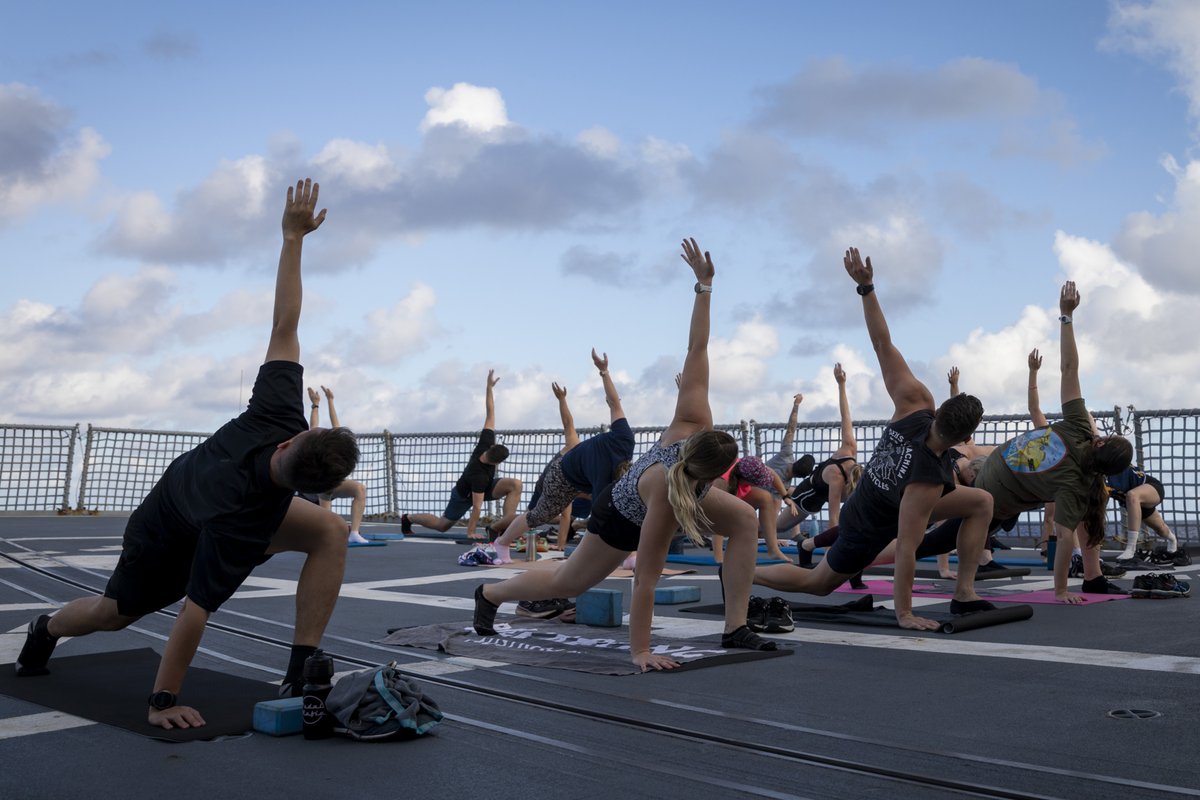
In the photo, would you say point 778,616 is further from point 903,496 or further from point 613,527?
point 613,527

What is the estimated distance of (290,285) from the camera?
4.16 metres

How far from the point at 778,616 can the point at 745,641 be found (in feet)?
2.84

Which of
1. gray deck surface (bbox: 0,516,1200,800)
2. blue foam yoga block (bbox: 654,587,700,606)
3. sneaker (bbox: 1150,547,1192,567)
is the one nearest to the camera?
gray deck surface (bbox: 0,516,1200,800)

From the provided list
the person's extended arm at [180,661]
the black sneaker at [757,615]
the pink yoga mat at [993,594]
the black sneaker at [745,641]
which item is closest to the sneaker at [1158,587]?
the pink yoga mat at [993,594]

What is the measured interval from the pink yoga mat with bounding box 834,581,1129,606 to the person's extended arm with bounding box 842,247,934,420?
162 centimetres

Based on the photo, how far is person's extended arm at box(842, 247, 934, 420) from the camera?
20.8 feet

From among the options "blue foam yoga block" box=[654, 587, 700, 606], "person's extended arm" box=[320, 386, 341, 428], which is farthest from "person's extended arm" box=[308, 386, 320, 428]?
"blue foam yoga block" box=[654, 587, 700, 606]

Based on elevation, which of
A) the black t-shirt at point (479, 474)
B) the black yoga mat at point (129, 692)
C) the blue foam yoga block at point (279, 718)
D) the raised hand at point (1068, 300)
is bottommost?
the black yoga mat at point (129, 692)

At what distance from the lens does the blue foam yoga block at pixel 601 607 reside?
6547 mm

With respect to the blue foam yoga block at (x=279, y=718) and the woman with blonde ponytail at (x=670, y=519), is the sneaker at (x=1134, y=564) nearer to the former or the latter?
the woman with blonde ponytail at (x=670, y=519)

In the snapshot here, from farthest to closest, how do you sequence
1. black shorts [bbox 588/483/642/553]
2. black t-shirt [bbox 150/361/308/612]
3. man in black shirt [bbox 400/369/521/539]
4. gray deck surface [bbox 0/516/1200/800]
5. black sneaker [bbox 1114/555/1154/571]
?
1. man in black shirt [bbox 400/369/521/539]
2. black sneaker [bbox 1114/555/1154/571]
3. black shorts [bbox 588/483/642/553]
4. black t-shirt [bbox 150/361/308/612]
5. gray deck surface [bbox 0/516/1200/800]

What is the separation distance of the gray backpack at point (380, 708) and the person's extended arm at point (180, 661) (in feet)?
1.61

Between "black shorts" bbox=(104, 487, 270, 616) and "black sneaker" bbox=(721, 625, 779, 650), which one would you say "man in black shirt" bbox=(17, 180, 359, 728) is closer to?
"black shorts" bbox=(104, 487, 270, 616)

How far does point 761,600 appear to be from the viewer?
20.9 feet
